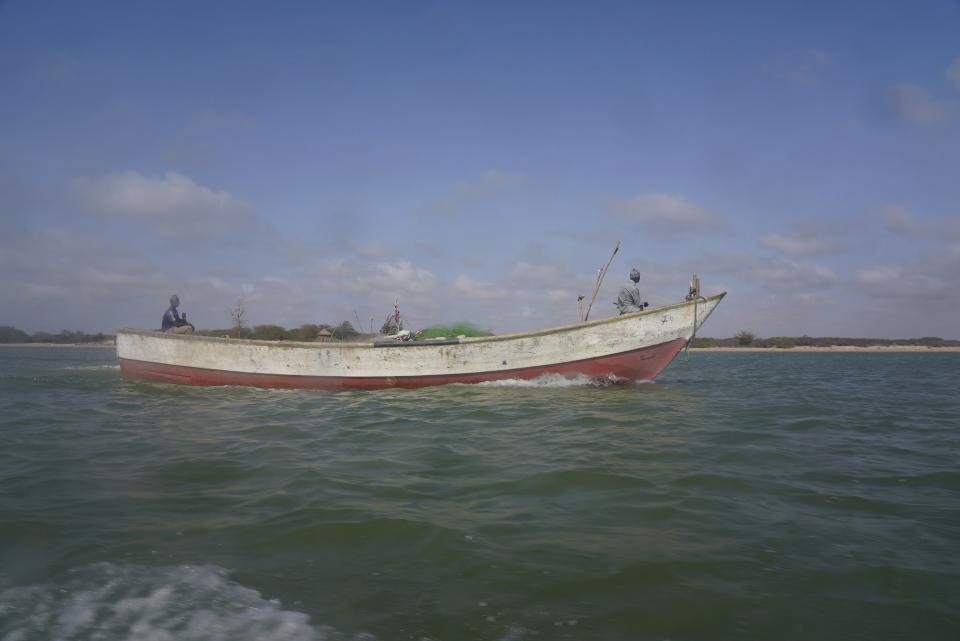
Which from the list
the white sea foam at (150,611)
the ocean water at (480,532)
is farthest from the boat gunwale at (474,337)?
the white sea foam at (150,611)

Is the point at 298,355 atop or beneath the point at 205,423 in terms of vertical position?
atop

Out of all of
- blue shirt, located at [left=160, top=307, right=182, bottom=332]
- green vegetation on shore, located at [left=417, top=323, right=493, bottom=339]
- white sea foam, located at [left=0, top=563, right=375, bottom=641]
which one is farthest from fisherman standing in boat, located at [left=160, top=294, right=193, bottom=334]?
white sea foam, located at [left=0, top=563, right=375, bottom=641]

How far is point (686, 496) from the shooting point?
438 cm

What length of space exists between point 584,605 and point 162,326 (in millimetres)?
15897

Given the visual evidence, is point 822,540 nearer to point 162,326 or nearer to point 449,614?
point 449,614

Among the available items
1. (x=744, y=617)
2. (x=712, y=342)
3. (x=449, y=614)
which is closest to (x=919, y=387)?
(x=744, y=617)

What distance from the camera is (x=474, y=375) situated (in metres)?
12.6

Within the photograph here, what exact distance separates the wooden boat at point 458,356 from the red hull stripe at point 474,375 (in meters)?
0.02

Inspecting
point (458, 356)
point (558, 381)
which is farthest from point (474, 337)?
point (558, 381)

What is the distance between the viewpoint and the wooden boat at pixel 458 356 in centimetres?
1209

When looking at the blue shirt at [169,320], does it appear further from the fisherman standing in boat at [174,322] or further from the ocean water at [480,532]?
the ocean water at [480,532]

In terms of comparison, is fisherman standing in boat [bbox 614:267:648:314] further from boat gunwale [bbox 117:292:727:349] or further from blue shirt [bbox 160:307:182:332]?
blue shirt [bbox 160:307:182:332]

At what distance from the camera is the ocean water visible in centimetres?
260

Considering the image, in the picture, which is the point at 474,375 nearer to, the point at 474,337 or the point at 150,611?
the point at 474,337
